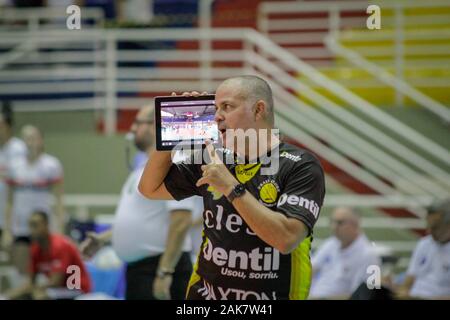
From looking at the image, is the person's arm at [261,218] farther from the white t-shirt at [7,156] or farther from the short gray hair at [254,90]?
the white t-shirt at [7,156]

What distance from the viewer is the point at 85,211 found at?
31.1ft

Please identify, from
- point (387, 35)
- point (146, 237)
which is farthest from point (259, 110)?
point (387, 35)

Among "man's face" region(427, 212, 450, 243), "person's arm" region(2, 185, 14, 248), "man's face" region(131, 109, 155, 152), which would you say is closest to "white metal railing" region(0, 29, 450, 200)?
"person's arm" region(2, 185, 14, 248)

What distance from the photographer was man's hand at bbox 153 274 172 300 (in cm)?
519

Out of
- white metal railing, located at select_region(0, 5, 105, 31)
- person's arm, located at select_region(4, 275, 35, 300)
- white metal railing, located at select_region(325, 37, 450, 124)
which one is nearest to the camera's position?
person's arm, located at select_region(4, 275, 35, 300)

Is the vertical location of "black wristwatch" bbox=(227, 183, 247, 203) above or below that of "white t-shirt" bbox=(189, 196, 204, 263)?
above

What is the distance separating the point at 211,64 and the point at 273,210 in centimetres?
751

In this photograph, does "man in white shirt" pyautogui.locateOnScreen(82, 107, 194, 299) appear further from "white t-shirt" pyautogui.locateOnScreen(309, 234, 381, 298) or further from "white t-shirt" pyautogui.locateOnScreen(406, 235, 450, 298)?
"white t-shirt" pyautogui.locateOnScreen(406, 235, 450, 298)

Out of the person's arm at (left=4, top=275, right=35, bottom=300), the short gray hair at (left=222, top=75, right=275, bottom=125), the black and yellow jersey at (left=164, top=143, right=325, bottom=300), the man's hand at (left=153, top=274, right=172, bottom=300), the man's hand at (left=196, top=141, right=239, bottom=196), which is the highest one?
the short gray hair at (left=222, top=75, right=275, bottom=125)

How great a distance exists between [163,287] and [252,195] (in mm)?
1883

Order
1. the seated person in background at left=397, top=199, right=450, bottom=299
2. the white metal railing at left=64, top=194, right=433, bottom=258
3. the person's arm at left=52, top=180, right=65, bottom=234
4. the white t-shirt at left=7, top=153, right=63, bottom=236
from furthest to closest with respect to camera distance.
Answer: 1. the white t-shirt at left=7, top=153, right=63, bottom=236
2. the white metal railing at left=64, top=194, right=433, bottom=258
3. the person's arm at left=52, top=180, right=65, bottom=234
4. the seated person in background at left=397, top=199, right=450, bottom=299

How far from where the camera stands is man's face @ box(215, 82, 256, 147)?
138 inches

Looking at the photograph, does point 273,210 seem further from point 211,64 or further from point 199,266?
point 211,64

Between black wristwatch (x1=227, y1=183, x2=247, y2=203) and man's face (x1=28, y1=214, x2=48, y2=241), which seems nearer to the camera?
black wristwatch (x1=227, y1=183, x2=247, y2=203)
